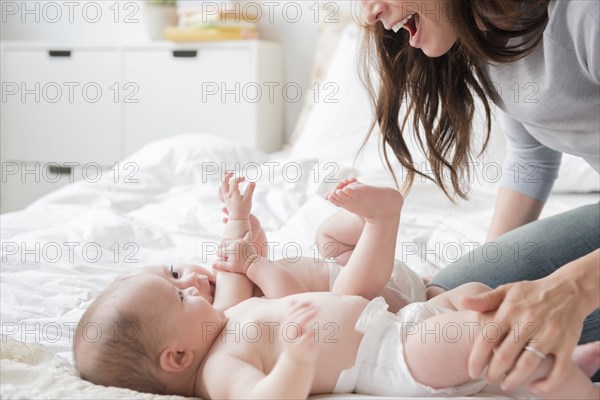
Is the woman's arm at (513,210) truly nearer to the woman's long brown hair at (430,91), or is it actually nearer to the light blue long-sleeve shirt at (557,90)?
the light blue long-sleeve shirt at (557,90)

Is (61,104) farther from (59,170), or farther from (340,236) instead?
(340,236)

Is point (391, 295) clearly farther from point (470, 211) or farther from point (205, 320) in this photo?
point (470, 211)

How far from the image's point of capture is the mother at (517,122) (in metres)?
0.77

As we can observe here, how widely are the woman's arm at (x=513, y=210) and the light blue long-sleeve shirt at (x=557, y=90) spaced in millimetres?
29

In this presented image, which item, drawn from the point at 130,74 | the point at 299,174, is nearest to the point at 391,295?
the point at 299,174

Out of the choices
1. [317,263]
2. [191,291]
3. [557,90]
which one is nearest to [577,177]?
[557,90]

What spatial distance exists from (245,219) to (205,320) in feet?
0.91

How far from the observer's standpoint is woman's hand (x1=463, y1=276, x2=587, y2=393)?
2.46 ft

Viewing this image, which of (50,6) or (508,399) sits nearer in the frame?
(508,399)

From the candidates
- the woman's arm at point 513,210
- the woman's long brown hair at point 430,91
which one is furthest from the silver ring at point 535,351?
the woman's arm at point 513,210

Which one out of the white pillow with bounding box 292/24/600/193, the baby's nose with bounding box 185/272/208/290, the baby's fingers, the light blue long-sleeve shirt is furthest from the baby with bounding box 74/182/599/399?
the white pillow with bounding box 292/24/600/193

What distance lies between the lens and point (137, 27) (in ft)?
11.5

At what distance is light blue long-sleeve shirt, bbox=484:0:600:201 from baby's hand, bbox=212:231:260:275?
1.57ft

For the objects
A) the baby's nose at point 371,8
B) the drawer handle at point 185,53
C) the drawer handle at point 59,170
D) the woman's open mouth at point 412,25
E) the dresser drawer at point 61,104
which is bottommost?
the drawer handle at point 59,170
